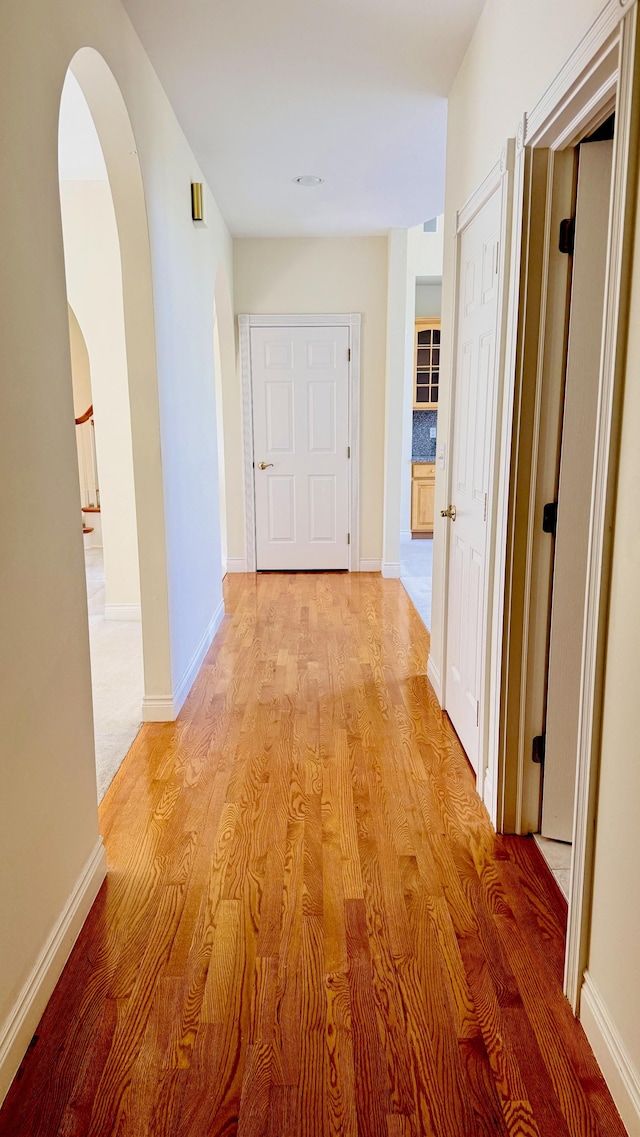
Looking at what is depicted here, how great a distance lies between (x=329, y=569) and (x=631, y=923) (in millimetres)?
5169

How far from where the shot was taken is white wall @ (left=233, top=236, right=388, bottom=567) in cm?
598

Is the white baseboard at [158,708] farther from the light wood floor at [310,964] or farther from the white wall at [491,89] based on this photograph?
the white wall at [491,89]

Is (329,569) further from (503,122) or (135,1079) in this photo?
(135,1079)

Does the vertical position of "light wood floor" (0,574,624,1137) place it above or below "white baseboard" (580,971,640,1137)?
below

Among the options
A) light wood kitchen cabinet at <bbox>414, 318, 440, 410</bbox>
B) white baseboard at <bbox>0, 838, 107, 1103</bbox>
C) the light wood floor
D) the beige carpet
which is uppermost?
light wood kitchen cabinet at <bbox>414, 318, 440, 410</bbox>

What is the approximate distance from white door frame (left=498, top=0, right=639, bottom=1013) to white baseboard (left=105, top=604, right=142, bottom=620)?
332 centimetres

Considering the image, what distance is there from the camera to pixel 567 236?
80.8 inches

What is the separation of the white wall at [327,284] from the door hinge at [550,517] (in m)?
4.13

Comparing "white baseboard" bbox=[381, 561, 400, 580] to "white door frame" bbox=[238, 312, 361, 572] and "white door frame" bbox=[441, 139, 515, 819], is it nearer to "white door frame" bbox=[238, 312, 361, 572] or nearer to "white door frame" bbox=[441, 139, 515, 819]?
"white door frame" bbox=[238, 312, 361, 572]

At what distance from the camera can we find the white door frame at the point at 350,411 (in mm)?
6059

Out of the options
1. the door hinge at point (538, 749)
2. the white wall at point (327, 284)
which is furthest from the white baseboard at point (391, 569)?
the door hinge at point (538, 749)

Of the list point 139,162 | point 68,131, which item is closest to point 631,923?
point 139,162

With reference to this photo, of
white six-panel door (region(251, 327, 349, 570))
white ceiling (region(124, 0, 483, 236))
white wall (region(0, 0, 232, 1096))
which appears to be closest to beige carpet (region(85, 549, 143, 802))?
white wall (region(0, 0, 232, 1096))

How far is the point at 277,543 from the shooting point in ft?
21.1
